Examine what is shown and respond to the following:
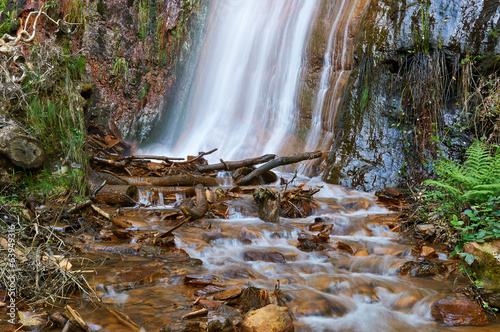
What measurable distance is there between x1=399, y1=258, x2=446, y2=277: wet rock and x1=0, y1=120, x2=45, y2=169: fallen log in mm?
4778

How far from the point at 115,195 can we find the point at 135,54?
8.41 meters

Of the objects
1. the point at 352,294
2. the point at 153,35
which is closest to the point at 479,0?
the point at 352,294

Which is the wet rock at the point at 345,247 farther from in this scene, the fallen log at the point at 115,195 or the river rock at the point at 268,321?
the fallen log at the point at 115,195

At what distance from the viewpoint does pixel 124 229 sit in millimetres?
4652

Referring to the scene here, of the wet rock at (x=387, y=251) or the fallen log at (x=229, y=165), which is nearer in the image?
the wet rock at (x=387, y=251)

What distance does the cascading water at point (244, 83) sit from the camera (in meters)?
11.7

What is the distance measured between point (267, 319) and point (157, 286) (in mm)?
1143

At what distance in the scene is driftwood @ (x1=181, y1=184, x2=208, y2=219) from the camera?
207 inches

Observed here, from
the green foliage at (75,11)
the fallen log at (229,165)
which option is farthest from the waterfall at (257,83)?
the green foliage at (75,11)

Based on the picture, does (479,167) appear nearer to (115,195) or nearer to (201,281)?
(201,281)

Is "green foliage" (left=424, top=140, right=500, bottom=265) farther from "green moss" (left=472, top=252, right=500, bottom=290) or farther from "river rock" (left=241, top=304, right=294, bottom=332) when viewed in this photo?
"river rock" (left=241, top=304, right=294, bottom=332)

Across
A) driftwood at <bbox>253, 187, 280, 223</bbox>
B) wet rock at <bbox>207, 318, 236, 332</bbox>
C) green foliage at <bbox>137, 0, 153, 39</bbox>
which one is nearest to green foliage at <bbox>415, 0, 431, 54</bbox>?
driftwood at <bbox>253, 187, 280, 223</bbox>

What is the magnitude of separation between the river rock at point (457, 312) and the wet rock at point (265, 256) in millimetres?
1535

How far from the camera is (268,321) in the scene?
2406 mm
